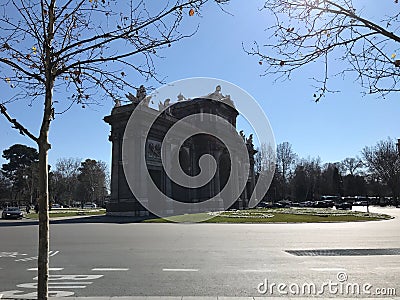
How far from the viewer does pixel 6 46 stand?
261 inches

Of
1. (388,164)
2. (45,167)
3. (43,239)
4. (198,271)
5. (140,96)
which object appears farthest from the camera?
(388,164)

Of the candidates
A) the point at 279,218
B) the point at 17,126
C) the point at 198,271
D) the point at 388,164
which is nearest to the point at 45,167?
the point at 17,126

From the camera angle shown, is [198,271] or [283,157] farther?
[283,157]

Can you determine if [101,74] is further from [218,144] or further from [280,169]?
[280,169]

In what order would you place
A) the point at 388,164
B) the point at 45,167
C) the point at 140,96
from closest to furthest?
1. the point at 45,167
2. the point at 140,96
3. the point at 388,164

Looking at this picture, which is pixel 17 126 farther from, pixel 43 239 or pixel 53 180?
pixel 53 180

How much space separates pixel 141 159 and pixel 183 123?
615 inches

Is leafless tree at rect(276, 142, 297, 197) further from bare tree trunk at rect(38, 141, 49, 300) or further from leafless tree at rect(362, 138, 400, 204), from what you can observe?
bare tree trunk at rect(38, 141, 49, 300)

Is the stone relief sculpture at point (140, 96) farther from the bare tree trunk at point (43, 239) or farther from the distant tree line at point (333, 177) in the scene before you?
the distant tree line at point (333, 177)

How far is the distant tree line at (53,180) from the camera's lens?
336ft

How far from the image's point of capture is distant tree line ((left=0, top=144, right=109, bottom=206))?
102312 millimetres

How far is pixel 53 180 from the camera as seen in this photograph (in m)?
112

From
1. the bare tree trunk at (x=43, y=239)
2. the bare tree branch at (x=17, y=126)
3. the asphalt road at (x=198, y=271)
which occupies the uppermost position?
the bare tree branch at (x=17, y=126)

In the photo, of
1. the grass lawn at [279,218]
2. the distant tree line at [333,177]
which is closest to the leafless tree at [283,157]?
the distant tree line at [333,177]
